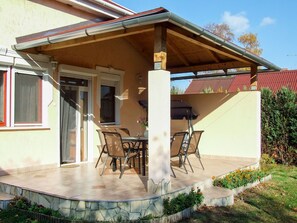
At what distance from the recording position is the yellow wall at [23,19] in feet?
24.7

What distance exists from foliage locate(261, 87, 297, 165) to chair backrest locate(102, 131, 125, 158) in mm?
6803

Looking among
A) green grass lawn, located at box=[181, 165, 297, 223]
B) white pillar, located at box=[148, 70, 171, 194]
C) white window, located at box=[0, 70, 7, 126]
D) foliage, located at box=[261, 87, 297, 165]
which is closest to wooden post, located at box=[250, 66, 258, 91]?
foliage, located at box=[261, 87, 297, 165]

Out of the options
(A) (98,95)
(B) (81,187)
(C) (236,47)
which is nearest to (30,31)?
(A) (98,95)

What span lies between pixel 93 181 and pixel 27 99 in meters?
2.84

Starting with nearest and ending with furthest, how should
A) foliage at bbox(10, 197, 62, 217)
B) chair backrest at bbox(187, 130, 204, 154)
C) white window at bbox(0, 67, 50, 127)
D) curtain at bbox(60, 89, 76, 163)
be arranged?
foliage at bbox(10, 197, 62, 217) → white window at bbox(0, 67, 50, 127) → chair backrest at bbox(187, 130, 204, 154) → curtain at bbox(60, 89, 76, 163)

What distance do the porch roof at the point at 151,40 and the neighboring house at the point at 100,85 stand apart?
22mm

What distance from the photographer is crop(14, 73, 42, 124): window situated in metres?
7.84

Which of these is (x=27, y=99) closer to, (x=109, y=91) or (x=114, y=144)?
(x=114, y=144)

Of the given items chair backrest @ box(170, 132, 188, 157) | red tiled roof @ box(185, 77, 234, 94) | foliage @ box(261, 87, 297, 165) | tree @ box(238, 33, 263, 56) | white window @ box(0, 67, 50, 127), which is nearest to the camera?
chair backrest @ box(170, 132, 188, 157)

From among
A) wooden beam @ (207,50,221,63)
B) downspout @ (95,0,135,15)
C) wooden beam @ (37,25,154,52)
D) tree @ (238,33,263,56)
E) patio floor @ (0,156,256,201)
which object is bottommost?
patio floor @ (0,156,256,201)

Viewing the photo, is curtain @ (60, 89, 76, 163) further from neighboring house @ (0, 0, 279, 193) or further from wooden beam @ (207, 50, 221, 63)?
wooden beam @ (207, 50, 221, 63)

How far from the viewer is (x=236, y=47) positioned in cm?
798

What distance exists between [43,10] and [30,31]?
74 cm

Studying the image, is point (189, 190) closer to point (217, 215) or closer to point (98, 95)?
point (217, 215)
